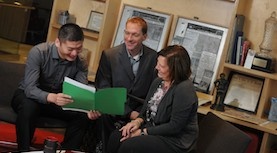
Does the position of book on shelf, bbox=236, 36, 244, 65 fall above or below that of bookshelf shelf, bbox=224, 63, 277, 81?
above

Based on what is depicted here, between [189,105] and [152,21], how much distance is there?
152 centimetres

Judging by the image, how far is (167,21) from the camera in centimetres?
408

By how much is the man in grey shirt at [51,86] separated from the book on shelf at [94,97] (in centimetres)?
7

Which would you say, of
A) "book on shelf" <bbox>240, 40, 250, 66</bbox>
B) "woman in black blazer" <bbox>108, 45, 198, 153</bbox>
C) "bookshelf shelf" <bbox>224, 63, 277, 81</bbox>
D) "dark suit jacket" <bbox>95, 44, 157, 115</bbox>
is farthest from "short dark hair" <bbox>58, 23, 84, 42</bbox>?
"book on shelf" <bbox>240, 40, 250, 66</bbox>

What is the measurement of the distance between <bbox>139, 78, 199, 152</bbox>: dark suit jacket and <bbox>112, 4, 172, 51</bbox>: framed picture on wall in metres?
1.21

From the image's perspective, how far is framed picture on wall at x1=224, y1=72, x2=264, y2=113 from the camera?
3682 millimetres

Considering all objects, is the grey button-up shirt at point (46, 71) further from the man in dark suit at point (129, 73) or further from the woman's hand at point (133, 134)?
the woman's hand at point (133, 134)

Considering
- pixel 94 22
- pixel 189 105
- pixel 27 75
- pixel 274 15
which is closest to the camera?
pixel 189 105

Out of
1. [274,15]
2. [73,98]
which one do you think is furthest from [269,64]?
[73,98]

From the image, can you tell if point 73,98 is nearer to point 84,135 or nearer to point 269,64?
point 84,135

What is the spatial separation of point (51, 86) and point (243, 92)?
1.58 m

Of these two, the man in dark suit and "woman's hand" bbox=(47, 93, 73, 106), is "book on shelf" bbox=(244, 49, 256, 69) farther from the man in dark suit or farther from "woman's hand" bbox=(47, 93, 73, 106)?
"woman's hand" bbox=(47, 93, 73, 106)

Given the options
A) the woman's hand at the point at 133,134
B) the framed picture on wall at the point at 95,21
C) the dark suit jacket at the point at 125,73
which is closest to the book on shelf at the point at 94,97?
the woman's hand at the point at 133,134

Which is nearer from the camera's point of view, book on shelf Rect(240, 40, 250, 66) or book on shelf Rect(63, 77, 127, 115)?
book on shelf Rect(63, 77, 127, 115)
